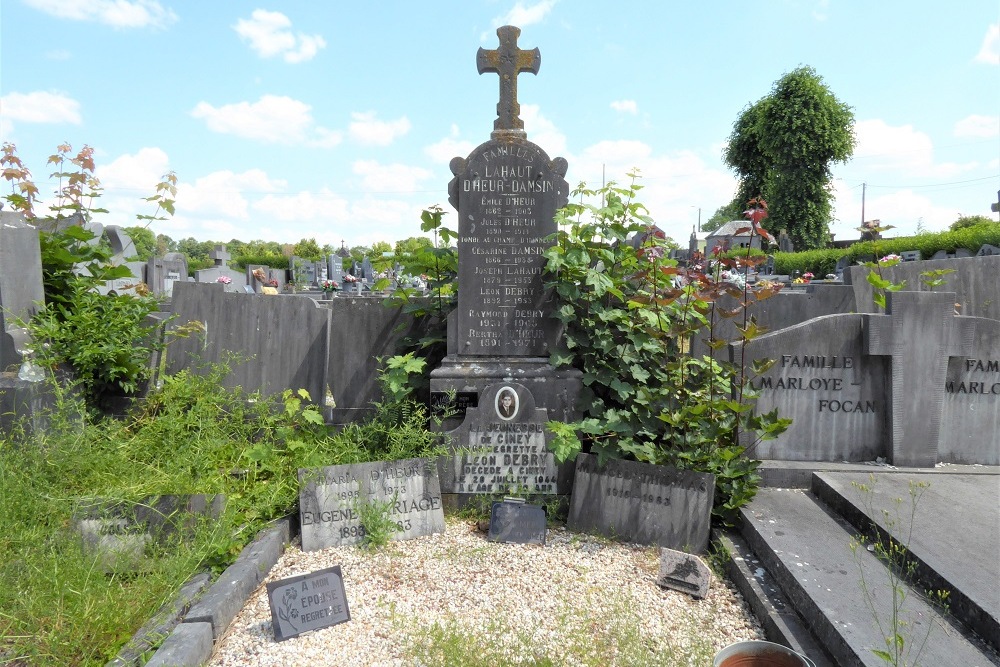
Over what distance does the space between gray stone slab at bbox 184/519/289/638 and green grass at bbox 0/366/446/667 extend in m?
0.09

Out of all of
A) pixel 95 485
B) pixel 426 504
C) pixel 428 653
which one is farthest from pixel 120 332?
pixel 428 653

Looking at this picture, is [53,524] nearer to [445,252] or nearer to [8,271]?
[8,271]

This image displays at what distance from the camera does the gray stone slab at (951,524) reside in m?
2.65

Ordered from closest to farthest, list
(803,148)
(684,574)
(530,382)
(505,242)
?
(684,574), (530,382), (505,242), (803,148)

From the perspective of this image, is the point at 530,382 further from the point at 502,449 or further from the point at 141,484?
the point at 141,484

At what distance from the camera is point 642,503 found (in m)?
3.83

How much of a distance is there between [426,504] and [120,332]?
2.67 meters

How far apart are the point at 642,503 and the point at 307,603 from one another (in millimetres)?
1971

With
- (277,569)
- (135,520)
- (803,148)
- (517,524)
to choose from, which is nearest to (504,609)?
(517,524)

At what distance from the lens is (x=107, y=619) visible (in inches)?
105

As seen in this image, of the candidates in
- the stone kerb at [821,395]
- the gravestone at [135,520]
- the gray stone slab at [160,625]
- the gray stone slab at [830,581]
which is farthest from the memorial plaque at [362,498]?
the stone kerb at [821,395]

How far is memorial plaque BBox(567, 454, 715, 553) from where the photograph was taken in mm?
3729

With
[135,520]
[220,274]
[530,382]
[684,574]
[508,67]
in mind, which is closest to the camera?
[684,574]

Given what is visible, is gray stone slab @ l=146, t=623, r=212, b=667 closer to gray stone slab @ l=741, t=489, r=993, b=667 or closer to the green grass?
the green grass
